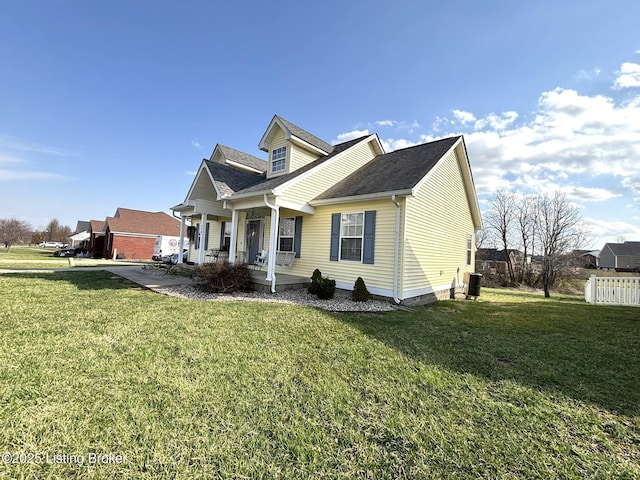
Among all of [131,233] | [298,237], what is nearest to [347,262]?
[298,237]

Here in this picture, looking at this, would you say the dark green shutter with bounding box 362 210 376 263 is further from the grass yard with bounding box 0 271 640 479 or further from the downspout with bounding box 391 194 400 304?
the grass yard with bounding box 0 271 640 479

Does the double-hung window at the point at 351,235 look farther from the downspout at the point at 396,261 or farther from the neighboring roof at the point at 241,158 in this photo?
the neighboring roof at the point at 241,158

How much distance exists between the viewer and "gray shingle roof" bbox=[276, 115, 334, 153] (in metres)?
12.4

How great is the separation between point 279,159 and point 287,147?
0.81m

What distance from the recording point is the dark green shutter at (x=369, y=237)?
29.9 ft

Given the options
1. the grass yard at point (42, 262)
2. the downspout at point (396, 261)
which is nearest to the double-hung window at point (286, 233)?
the downspout at point (396, 261)

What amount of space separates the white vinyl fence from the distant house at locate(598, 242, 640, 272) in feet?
166

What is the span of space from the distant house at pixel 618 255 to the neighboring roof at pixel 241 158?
60.8 metres

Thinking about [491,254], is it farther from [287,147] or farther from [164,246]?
[164,246]

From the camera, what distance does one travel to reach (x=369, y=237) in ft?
30.1

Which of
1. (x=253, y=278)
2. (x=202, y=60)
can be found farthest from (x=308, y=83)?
(x=253, y=278)

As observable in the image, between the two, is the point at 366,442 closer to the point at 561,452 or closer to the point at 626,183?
the point at 561,452

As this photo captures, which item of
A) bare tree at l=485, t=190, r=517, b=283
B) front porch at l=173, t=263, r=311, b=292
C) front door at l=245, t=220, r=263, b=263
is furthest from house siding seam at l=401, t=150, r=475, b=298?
bare tree at l=485, t=190, r=517, b=283

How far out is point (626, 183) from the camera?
2078 centimetres
